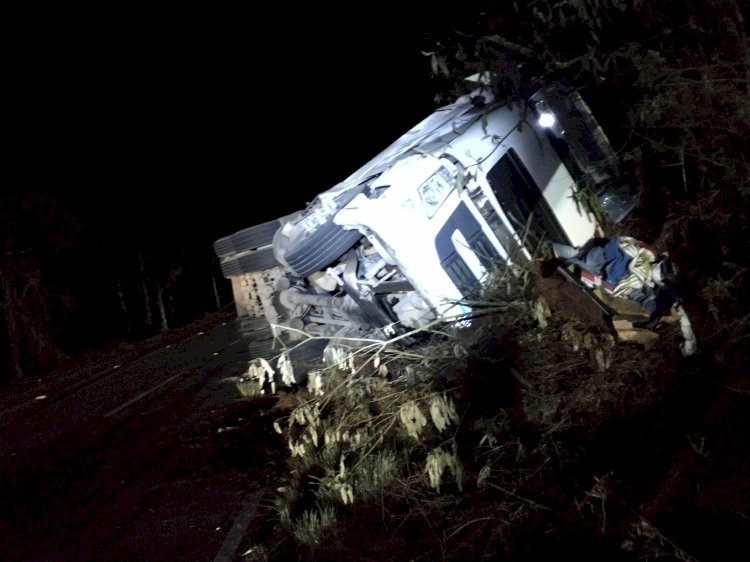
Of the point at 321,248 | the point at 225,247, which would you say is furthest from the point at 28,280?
the point at 321,248

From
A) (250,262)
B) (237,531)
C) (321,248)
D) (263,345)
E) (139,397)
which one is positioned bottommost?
(237,531)

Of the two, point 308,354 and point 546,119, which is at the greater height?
point 546,119

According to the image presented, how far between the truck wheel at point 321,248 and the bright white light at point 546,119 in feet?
7.78

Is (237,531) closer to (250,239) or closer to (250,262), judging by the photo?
(250,262)

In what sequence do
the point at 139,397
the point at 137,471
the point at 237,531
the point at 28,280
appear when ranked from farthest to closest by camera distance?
the point at 28,280 → the point at 139,397 → the point at 137,471 → the point at 237,531

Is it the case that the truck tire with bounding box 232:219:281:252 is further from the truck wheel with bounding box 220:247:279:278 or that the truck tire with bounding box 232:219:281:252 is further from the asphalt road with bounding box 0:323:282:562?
the asphalt road with bounding box 0:323:282:562

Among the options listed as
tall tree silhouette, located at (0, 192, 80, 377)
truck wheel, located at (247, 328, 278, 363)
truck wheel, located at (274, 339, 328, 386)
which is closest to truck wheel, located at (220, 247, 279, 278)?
truck wheel, located at (247, 328, 278, 363)

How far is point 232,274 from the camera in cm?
586

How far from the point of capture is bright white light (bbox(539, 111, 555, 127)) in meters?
5.50

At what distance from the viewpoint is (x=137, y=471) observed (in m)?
4.92

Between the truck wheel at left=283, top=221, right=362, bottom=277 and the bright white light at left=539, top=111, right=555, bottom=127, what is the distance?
237cm

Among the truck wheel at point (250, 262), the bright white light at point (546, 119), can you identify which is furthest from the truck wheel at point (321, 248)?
the bright white light at point (546, 119)

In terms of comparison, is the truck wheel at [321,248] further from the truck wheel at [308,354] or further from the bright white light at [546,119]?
the bright white light at [546,119]

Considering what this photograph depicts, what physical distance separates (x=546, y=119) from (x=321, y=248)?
2.73 meters
